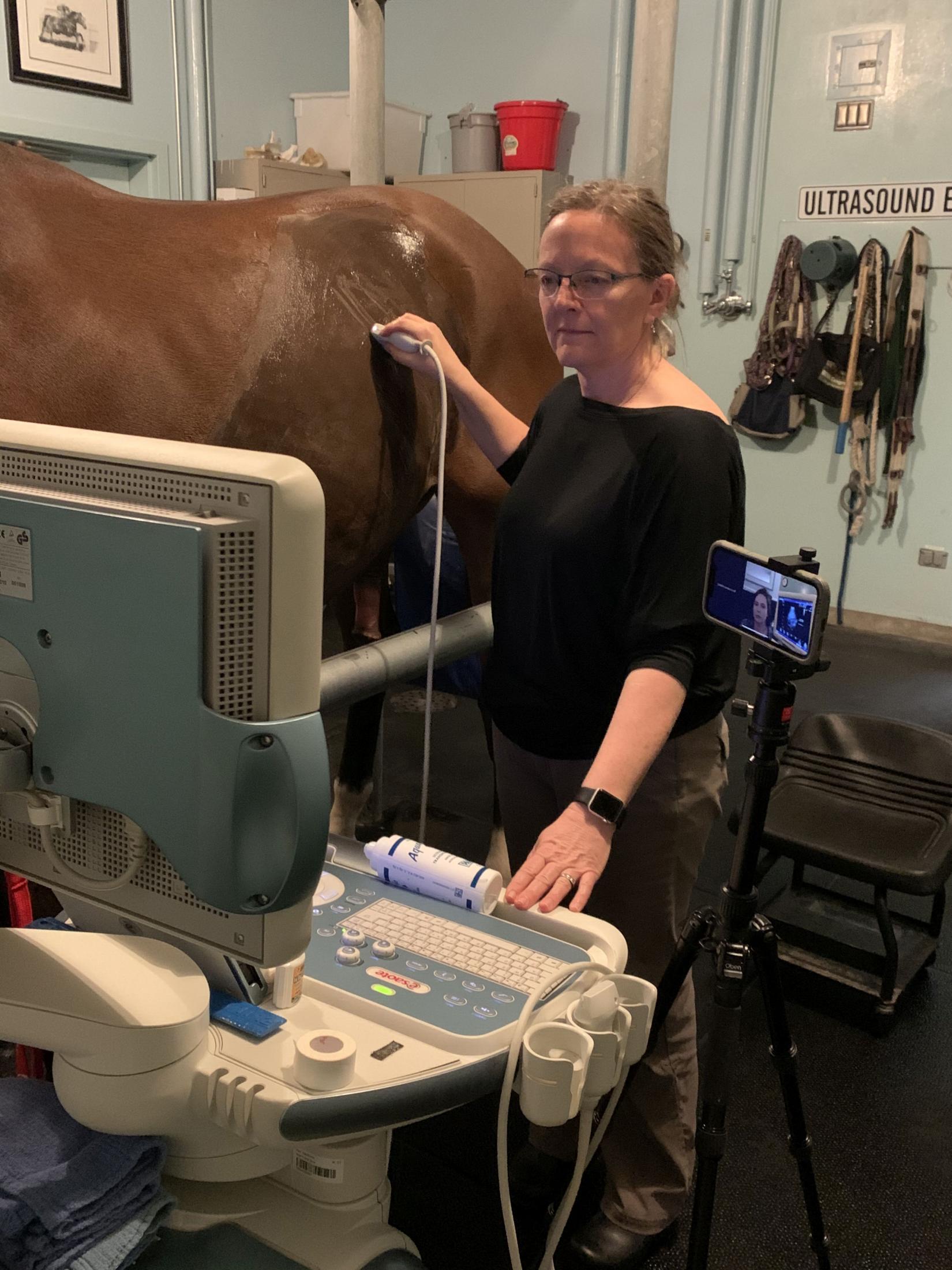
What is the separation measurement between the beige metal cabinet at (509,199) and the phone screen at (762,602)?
399 cm

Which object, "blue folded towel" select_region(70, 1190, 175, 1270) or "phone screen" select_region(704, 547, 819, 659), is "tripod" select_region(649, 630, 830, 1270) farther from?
"blue folded towel" select_region(70, 1190, 175, 1270)

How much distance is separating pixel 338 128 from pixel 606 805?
4942 mm

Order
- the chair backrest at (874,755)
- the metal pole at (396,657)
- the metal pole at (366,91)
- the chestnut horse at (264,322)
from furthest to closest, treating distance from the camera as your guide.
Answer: the metal pole at (366,91) → the chair backrest at (874,755) → the chestnut horse at (264,322) → the metal pole at (396,657)

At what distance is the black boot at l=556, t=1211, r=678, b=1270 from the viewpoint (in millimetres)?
1581

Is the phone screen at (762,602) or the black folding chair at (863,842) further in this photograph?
the black folding chair at (863,842)

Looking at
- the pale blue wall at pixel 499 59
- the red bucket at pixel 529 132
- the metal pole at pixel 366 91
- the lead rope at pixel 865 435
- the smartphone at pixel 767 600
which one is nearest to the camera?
the smartphone at pixel 767 600

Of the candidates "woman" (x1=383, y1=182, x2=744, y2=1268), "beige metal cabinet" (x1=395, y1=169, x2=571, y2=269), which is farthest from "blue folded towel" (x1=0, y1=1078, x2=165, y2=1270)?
"beige metal cabinet" (x1=395, y1=169, x2=571, y2=269)

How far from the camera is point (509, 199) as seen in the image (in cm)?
504

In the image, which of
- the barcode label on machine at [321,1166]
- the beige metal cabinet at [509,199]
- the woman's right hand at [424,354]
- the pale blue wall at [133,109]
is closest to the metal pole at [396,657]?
the woman's right hand at [424,354]

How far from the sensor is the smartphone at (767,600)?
1019 mm

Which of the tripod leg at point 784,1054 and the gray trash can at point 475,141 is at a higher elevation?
the gray trash can at point 475,141

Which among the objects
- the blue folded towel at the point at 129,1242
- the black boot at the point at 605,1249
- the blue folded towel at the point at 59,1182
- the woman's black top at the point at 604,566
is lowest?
the black boot at the point at 605,1249

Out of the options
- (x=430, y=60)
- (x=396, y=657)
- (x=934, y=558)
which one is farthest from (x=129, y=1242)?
(x=430, y=60)

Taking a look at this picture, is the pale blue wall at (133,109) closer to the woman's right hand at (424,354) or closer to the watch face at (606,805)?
the woman's right hand at (424,354)
